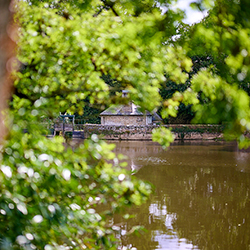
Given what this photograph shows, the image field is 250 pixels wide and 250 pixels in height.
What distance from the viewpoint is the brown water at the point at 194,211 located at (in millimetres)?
6570

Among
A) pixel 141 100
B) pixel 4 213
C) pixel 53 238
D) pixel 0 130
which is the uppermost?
pixel 141 100

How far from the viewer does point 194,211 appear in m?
8.58

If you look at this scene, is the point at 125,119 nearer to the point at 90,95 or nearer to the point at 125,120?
the point at 125,120

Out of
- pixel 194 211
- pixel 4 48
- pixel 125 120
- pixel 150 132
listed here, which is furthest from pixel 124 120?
pixel 4 48

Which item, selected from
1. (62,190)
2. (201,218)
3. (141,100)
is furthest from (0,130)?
(201,218)

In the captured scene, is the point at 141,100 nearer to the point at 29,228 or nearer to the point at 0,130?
the point at 0,130

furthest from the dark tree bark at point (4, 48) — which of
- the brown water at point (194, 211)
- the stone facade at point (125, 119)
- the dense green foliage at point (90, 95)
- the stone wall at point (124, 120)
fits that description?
the stone wall at point (124, 120)

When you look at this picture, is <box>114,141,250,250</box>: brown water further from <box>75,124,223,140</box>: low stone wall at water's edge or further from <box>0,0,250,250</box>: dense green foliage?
<box>75,124,223,140</box>: low stone wall at water's edge

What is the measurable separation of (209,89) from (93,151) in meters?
1.28

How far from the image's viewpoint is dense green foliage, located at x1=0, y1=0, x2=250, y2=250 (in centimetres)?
233

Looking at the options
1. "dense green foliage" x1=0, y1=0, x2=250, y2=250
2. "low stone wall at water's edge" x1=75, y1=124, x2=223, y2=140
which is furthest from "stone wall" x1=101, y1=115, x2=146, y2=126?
"dense green foliage" x1=0, y1=0, x2=250, y2=250

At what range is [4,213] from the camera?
2.28 m

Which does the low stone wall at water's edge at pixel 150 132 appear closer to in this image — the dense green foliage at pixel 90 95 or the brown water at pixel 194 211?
the brown water at pixel 194 211

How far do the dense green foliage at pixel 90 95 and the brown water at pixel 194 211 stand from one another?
1.18m
